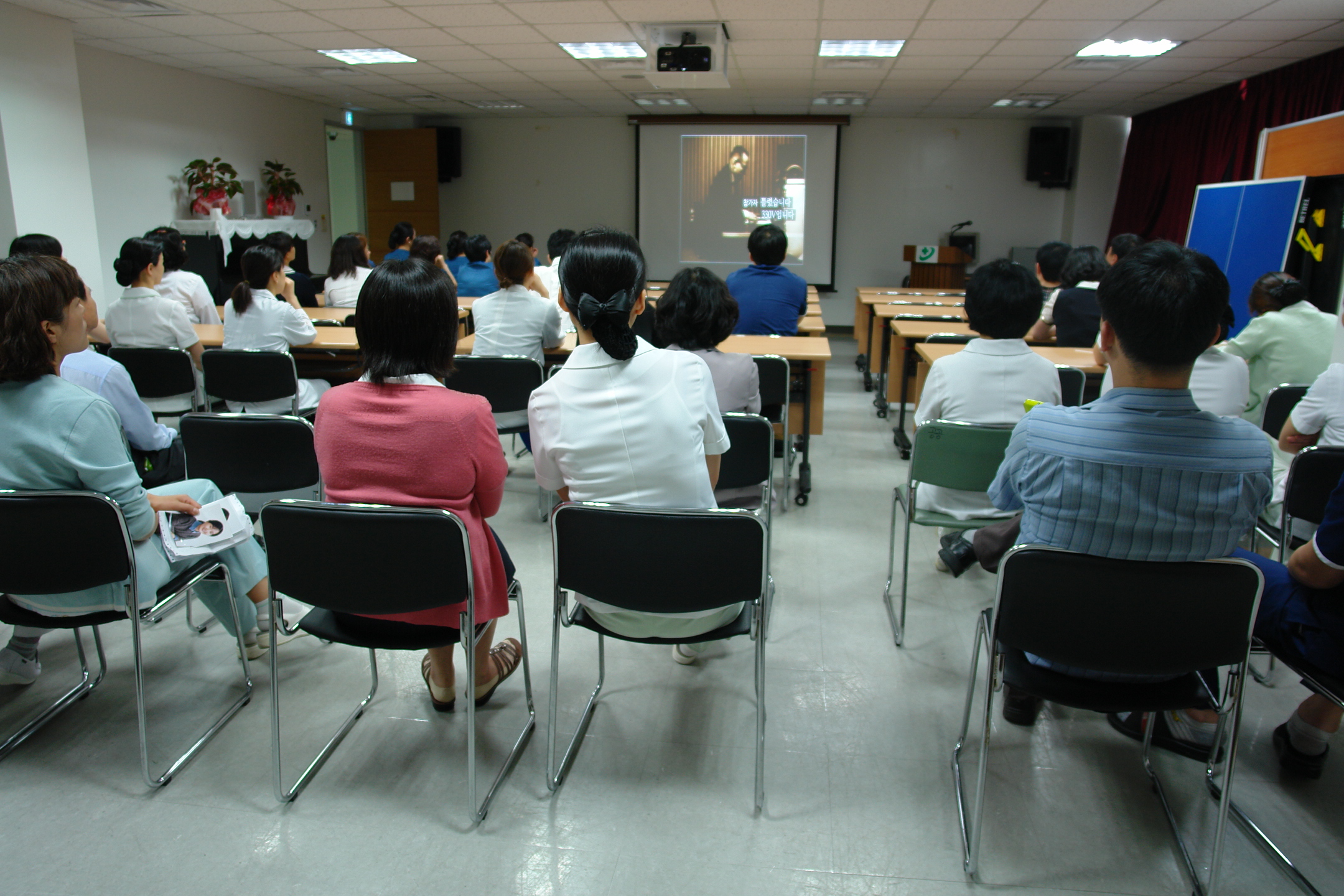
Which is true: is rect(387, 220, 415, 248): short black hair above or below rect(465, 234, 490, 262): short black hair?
above

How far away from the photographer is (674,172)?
10234 mm

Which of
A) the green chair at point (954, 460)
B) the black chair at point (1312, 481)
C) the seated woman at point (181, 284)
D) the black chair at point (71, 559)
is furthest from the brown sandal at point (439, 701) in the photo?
the seated woman at point (181, 284)

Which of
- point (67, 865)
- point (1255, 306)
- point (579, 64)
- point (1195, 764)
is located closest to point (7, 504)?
point (67, 865)

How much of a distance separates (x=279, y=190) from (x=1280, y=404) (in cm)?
856

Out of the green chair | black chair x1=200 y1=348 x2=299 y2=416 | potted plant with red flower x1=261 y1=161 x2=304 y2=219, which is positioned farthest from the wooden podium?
black chair x1=200 y1=348 x2=299 y2=416

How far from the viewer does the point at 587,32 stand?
5.76m

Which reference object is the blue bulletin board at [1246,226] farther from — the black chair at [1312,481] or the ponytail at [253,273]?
the ponytail at [253,273]

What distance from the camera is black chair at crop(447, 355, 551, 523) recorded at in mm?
3379

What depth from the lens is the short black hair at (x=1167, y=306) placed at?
1.41 m

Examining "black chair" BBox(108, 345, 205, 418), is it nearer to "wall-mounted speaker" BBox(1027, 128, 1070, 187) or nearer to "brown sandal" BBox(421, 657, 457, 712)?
"brown sandal" BBox(421, 657, 457, 712)

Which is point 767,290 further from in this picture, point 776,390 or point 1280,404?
point 1280,404

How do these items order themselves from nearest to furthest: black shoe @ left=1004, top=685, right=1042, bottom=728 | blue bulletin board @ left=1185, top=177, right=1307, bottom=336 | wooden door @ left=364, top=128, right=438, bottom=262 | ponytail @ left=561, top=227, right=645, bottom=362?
ponytail @ left=561, top=227, right=645, bottom=362 → black shoe @ left=1004, top=685, right=1042, bottom=728 → blue bulletin board @ left=1185, top=177, right=1307, bottom=336 → wooden door @ left=364, top=128, right=438, bottom=262

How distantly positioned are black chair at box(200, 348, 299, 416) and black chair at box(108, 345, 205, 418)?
0.08 meters

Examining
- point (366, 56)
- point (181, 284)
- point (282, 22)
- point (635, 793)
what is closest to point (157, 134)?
point (366, 56)
